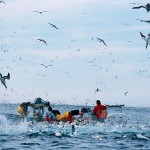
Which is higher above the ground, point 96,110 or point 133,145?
point 96,110

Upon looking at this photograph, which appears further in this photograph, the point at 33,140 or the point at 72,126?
the point at 72,126

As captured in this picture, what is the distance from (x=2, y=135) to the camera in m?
30.1

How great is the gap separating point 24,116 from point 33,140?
6.43m

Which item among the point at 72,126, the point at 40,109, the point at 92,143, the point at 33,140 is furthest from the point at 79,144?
the point at 40,109

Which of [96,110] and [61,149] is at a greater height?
[96,110]

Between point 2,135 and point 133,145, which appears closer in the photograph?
point 133,145

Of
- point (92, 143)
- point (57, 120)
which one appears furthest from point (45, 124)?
point (92, 143)

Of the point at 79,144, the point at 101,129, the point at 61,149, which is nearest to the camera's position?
the point at 61,149

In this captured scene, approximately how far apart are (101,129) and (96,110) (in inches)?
56.2

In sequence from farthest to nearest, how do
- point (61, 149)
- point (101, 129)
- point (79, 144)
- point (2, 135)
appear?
point (101, 129) → point (2, 135) → point (79, 144) → point (61, 149)

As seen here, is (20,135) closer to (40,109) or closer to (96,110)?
(40,109)

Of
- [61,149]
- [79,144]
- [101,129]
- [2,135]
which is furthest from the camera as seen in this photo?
[101,129]

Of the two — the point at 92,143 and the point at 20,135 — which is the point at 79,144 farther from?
the point at 20,135

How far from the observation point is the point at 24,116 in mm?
33594
